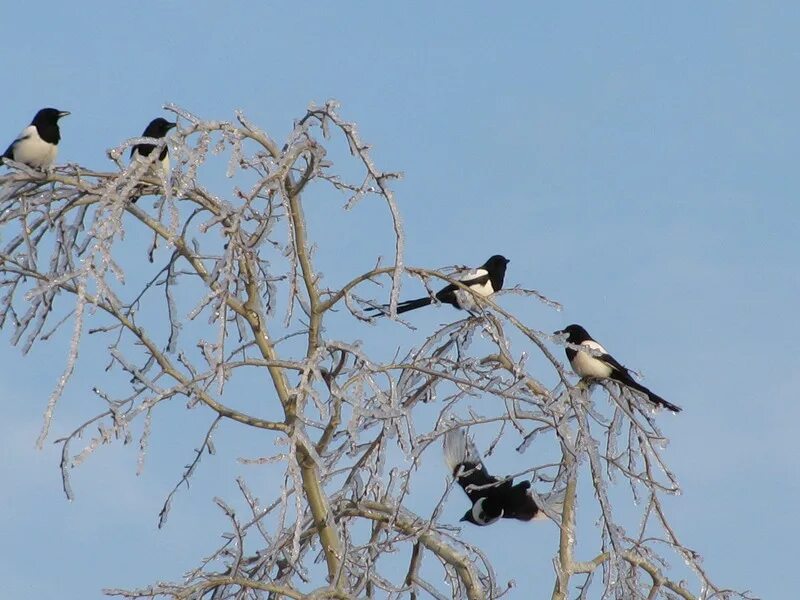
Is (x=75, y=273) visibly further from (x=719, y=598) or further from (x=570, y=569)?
(x=719, y=598)

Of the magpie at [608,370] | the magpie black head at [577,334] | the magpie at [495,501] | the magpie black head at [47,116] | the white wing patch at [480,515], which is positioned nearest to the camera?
the magpie at [608,370]

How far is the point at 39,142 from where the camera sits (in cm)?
676

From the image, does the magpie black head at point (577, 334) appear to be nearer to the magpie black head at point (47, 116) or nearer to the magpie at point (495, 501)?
the magpie at point (495, 501)

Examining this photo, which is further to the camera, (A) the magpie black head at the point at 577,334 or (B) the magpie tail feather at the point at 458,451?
(A) the magpie black head at the point at 577,334

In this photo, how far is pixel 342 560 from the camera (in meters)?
3.56

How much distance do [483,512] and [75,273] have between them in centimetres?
315

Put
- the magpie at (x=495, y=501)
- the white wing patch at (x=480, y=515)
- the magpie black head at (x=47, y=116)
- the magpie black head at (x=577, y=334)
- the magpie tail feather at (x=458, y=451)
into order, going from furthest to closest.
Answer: the magpie black head at (x=47, y=116) < the magpie black head at (x=577, y=334) < the white wing patch at (x=480, y=515) < the magpie at (x=495, y=501) < the magpie tail feather at (x=458, y=451)

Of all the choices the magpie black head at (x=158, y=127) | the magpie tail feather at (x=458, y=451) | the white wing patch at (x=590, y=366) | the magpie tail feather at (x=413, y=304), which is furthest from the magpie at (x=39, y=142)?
the white wing patch at (x=590, y=366)

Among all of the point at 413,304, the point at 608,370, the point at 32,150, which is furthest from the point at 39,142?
the point at 608,370

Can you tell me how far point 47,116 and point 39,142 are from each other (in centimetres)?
24

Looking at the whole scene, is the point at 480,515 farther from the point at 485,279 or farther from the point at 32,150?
the point at 32,150

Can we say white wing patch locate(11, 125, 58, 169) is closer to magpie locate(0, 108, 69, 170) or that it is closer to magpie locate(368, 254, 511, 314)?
magpie locate(0, 108, 69, 170)

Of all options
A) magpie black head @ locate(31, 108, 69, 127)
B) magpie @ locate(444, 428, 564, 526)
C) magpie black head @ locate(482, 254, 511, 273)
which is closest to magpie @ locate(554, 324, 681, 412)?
magpie @ locate(444, 428, 564, 526)

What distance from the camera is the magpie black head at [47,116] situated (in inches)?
272
